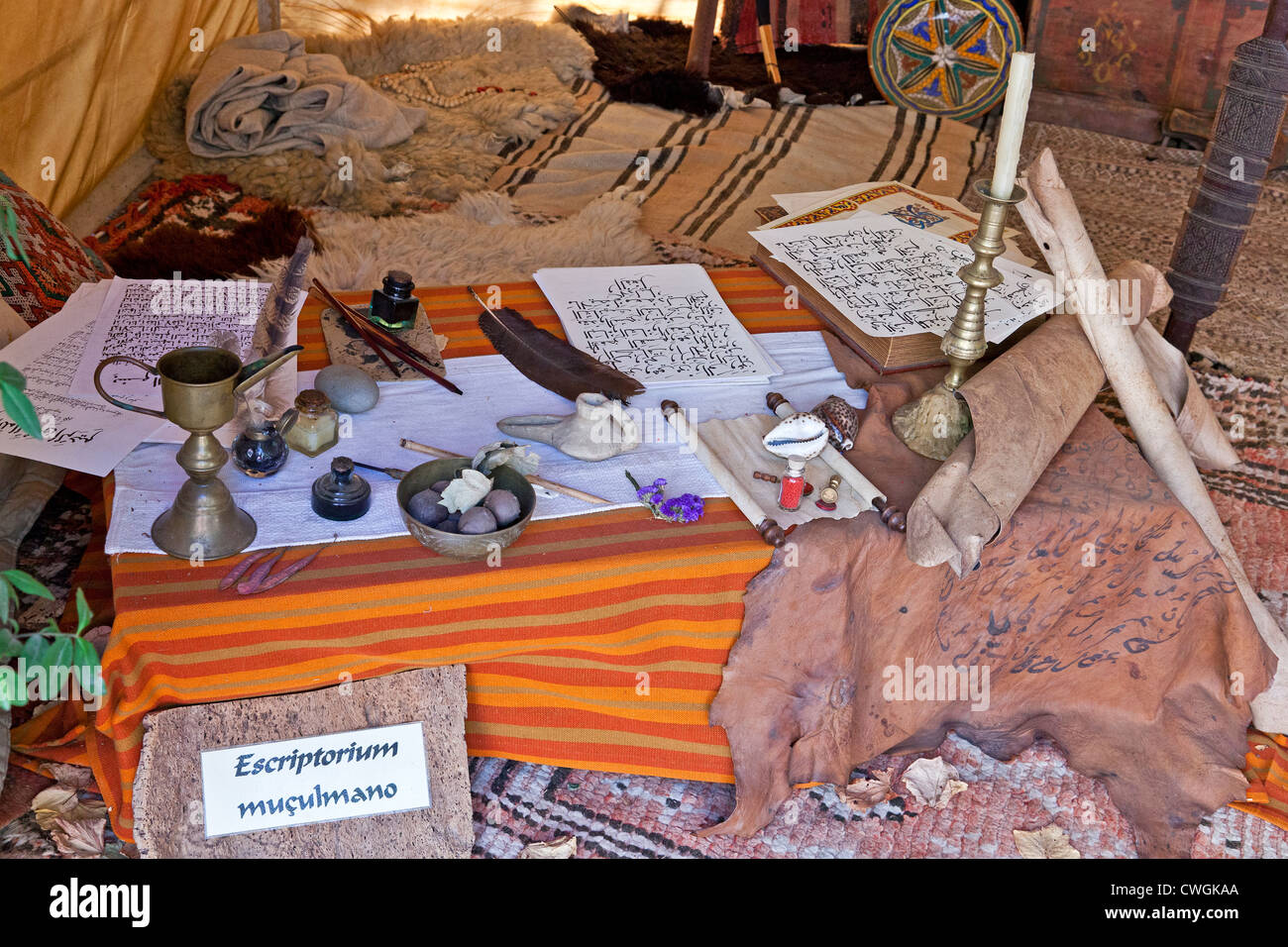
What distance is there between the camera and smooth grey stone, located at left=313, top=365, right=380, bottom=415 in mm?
1684

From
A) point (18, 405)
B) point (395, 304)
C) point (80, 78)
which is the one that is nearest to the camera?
point (18, 405)

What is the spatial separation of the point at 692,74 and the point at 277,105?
5.26 ft

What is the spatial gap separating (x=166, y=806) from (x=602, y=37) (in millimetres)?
4265

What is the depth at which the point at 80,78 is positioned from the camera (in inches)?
132

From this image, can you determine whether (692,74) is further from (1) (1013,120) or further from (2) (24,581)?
(2) (24,581)

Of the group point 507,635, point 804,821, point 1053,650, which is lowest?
point 804,821

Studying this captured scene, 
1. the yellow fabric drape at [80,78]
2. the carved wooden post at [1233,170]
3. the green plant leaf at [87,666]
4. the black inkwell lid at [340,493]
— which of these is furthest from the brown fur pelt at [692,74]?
the green plant leaf at [87,666]

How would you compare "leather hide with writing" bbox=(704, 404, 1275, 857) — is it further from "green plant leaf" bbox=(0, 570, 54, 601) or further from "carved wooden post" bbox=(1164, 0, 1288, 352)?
"carved wooden post" bbox=(1164, 0, 1288, 352)

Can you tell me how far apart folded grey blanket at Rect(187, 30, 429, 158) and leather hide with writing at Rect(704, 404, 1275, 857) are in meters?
2.72

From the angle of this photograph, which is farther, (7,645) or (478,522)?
(478,522)

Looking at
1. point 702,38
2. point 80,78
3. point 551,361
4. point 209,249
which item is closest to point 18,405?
point 551,361

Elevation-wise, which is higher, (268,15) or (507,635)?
(268,15)

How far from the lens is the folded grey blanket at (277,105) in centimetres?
372
